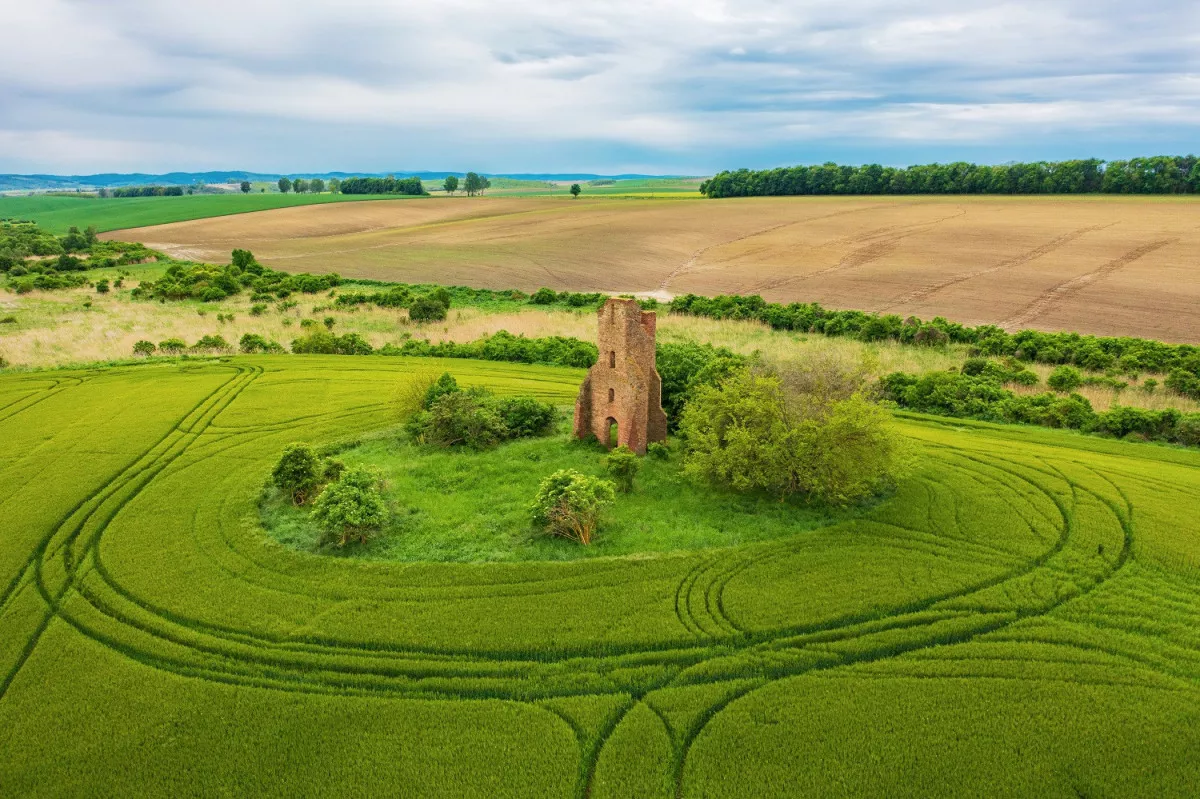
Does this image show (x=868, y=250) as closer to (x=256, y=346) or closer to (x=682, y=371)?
(x=682, y=371)

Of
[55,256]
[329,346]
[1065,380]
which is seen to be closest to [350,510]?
[329,346]

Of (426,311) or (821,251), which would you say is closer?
(426,311)

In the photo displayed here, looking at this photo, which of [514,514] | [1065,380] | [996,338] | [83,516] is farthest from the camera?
[996,338]

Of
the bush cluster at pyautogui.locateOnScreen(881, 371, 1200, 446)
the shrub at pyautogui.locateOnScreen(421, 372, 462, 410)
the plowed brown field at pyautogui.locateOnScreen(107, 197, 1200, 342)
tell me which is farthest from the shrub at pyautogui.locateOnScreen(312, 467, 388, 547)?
the plowed brown field at pyautogui.locateOnScreen(107, 197, 1200, 342)

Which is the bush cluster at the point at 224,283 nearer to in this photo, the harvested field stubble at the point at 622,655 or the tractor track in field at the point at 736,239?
the tractor track in field at the point at 736,239

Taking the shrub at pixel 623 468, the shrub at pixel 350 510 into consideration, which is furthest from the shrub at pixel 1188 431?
the shrub at pixel 350 510

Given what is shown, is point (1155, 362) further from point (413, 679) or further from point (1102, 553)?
point (413, 679)

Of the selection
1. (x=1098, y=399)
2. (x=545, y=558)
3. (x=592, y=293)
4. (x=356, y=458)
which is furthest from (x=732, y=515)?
(x=592, y=293)
